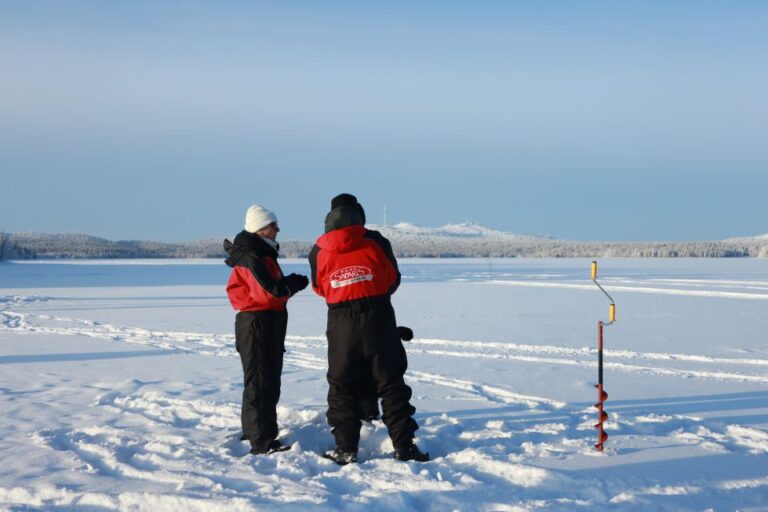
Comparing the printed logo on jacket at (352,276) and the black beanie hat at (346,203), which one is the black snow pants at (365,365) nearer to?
the printed logo on jacket at (352,276)

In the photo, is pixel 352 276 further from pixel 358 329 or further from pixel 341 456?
pixel 341 456

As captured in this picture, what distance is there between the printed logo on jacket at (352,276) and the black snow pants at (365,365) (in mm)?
138

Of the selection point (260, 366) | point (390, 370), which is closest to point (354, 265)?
point (390, 370)

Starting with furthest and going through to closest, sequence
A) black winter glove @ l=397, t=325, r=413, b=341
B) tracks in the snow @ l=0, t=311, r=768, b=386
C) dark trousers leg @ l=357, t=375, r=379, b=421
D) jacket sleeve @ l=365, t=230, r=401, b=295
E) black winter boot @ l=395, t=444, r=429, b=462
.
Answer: tracks in the snow @ l=0, t=311, r=768, b=386 < black winter glove @ l=397, t=325, r=413, b=341 < dark trousers leg @ l=357, t=375, r=379, b=421 < jacket sleeve @ l=365, t=230, r=401, b=295 < black winter boot @ l=395, t=444, r=429, b=462

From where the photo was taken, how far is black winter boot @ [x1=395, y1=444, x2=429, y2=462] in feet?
15.5

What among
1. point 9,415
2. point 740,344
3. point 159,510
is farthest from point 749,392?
point 9,415

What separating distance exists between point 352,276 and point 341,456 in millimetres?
1178

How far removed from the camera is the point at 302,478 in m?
4.43

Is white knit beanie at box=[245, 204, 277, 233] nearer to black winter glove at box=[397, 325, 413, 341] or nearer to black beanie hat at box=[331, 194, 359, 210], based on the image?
black beanie hat at box=[331, 194, 359, 210]

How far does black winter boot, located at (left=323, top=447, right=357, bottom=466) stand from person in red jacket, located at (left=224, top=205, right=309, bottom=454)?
366 millimetres

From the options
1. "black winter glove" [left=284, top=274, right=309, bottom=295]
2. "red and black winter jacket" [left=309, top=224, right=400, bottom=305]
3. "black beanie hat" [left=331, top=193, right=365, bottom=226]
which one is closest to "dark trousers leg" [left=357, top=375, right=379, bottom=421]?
"red and black winter jacket" [left=309, top=224, right=400, bottom=305]

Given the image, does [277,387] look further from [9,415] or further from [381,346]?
[9,415]

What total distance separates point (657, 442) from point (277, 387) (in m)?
2.72

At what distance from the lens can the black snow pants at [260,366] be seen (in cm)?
505
